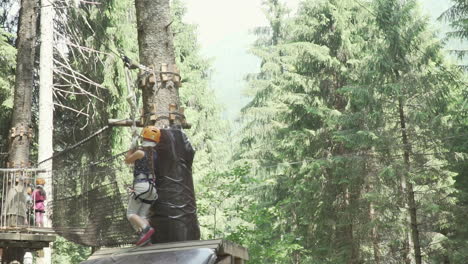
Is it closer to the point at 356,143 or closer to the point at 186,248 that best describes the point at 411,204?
the point at 356,143

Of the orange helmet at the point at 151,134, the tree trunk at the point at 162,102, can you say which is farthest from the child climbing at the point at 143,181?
the tree trunk at the point at 162,102

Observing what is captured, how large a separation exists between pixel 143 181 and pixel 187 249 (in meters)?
0.77

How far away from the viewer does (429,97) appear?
13.4m

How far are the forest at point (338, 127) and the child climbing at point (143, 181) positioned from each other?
615cm

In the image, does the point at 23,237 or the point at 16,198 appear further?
the point at 16,198

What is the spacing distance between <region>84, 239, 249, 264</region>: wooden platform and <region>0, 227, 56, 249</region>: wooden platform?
11.5 ft

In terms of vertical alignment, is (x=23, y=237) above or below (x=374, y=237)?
above

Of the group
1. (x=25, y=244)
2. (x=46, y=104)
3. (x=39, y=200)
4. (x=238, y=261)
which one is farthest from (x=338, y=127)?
(x=238, y=261)

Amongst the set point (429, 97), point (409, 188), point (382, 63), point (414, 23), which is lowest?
point (409, 188)

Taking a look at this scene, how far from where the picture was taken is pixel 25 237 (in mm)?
7387

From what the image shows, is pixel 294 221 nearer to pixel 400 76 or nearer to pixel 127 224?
pixel 400 76

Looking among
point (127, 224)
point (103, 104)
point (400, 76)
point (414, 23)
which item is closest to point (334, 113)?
point (400, 76)

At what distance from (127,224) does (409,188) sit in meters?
9.69

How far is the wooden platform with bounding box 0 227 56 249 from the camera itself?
24.0 feet
